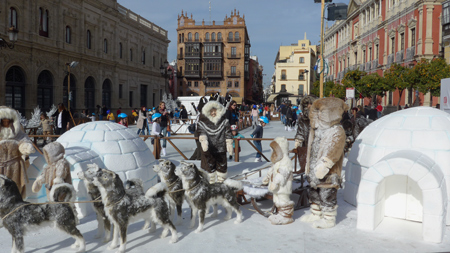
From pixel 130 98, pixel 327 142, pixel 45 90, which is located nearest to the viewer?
pixel 327 142

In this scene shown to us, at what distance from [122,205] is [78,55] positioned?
24.2 metres

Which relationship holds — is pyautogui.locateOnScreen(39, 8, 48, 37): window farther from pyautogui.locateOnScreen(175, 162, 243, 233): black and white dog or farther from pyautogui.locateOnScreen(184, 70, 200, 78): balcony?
pyautogui.locateOnScreen(184, 70, 200, 78): balcony

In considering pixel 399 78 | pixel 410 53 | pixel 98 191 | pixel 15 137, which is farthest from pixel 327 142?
pixel 410 53

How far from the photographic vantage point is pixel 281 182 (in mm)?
4246

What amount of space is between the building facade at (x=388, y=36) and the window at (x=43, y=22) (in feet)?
79.6

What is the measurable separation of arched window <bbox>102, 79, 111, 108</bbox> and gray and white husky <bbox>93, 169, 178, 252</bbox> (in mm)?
26963

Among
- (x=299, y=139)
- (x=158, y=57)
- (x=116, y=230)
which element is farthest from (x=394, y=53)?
(x=116, y=230)

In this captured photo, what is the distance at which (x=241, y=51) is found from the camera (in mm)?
53594

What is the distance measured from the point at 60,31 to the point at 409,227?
24415 mm

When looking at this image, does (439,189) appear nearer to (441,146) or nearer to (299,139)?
(441,146)

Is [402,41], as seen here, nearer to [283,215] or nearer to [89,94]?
[89,94]

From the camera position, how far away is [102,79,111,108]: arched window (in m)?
29.0

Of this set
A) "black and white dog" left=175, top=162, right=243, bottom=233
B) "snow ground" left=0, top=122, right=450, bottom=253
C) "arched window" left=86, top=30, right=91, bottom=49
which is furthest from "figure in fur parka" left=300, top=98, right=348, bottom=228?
"arched window" left=86, top=30, right=91, bottom=49

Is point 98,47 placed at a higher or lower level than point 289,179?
higher
